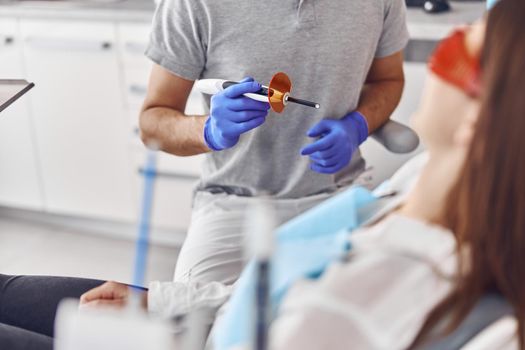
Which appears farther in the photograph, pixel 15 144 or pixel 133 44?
pixel 15 144

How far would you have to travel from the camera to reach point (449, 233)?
0.82m

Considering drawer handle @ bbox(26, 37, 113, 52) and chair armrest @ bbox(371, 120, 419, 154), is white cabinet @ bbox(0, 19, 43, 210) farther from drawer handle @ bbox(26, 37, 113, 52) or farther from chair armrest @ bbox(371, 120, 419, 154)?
chair armrest @ bbox(371, 120, 419, 154)

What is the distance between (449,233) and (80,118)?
6.75ft

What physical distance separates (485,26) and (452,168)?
0.52 feet

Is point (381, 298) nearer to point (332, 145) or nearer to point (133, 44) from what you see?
point (332, 145)

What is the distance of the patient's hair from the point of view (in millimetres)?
719

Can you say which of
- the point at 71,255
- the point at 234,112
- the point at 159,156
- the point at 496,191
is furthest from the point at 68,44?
the point at 496,191

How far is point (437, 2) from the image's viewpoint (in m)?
2.26

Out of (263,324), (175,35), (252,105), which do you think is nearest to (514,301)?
(263,324)

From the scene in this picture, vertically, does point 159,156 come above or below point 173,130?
below

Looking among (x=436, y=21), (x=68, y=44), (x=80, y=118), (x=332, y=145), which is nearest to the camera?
(x=332, y=145)

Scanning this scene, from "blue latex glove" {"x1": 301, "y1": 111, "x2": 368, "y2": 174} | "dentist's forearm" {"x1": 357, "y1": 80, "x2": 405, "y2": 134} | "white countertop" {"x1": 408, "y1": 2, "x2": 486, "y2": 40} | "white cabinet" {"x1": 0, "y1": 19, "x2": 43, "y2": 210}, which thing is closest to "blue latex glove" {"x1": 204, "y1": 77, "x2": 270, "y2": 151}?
"blue latex glove" {"x1": 301, "y1": 111, "x2": 368, "y2": 174}

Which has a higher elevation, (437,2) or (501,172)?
(501,172)

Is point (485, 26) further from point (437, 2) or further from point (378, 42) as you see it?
point (437, 2)
